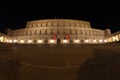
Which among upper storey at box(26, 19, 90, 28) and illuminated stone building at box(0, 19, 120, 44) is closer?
illuminated stone building at box(0, 19, 120, 44)

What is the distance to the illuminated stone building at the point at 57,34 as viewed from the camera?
48.2 metres

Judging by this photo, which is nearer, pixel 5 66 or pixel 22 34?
pixel 5 66

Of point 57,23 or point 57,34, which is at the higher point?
point 57,23

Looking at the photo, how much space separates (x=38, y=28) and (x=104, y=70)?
157ft

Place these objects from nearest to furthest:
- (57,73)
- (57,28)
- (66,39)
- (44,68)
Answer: (57,73), (44,68), (66,39), (57,28)

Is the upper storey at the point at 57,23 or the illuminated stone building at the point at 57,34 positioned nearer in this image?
the illuminated stone building at the point at 57,34

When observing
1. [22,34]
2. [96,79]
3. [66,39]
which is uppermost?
[22,34]

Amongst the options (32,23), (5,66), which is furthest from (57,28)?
(5,66)

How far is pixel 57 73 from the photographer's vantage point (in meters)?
6.19

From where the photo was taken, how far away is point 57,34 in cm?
4919

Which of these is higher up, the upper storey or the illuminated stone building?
the upper storey

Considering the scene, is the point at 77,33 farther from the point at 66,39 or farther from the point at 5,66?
the point at 5,66

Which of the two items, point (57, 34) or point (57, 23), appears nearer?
point (57, 34)

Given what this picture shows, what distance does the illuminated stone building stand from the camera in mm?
48156
